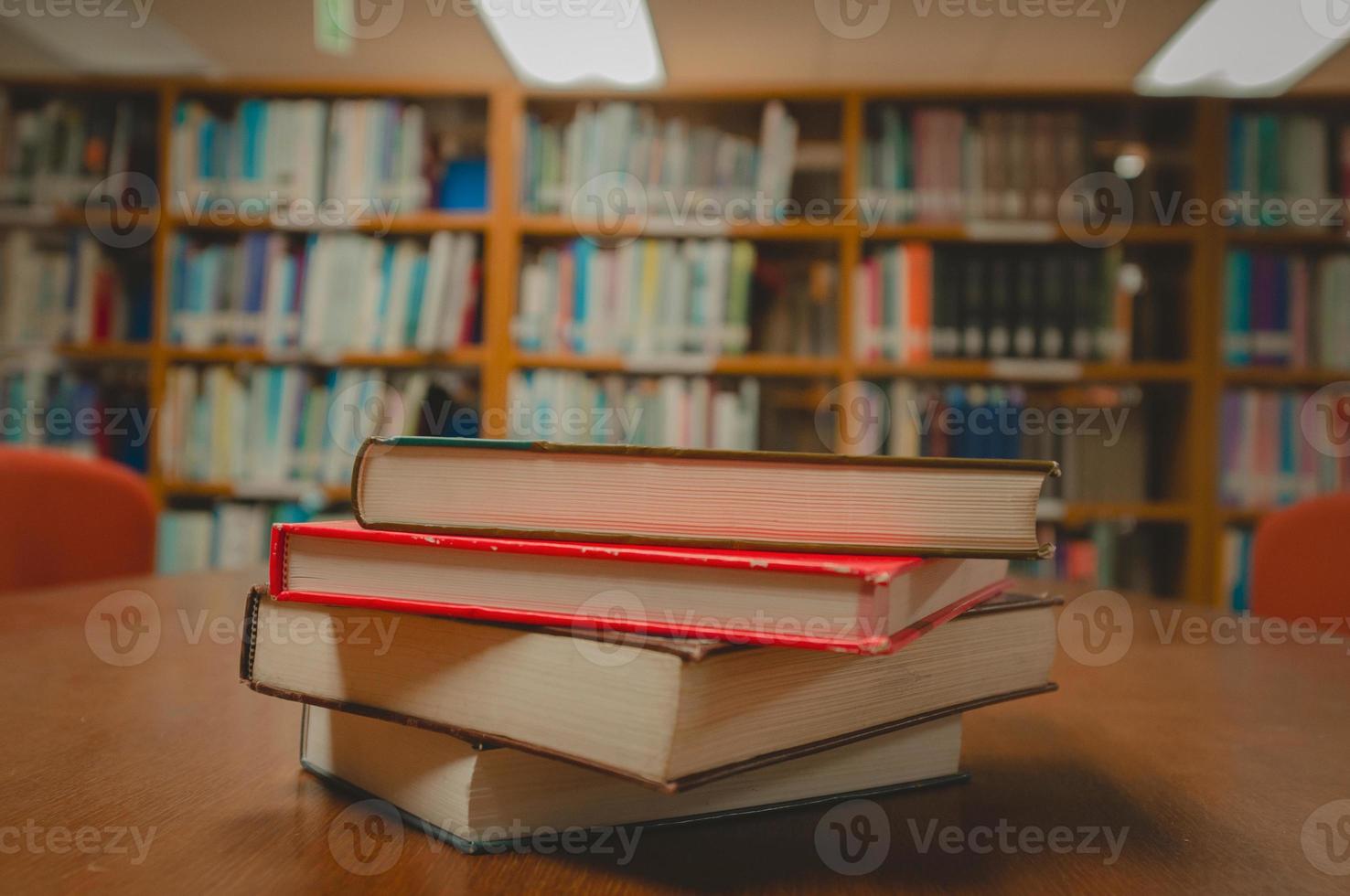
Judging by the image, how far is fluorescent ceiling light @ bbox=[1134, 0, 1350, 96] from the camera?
2182 millimetres

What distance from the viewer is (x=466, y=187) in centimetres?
265

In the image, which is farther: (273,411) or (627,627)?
(273,411)

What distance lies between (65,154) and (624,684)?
9.97ft

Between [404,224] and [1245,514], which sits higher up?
[404,224]

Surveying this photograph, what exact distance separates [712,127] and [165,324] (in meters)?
1.70

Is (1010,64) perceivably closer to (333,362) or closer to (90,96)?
(333,362)

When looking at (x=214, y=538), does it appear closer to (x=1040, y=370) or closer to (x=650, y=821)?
(x=1040, y=370)

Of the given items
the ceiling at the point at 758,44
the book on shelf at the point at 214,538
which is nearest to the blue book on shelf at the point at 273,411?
the book on shelf at the point at 214,538

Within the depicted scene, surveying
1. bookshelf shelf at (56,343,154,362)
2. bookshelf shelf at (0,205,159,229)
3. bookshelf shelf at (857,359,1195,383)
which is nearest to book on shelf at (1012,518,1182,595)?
bookshelf shelf at (857,359,1195,383)

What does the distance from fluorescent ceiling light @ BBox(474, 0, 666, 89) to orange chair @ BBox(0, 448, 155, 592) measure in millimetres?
1418

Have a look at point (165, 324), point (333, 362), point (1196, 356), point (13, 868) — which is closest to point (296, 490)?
point (333, 362)

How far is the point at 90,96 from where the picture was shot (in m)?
2.74

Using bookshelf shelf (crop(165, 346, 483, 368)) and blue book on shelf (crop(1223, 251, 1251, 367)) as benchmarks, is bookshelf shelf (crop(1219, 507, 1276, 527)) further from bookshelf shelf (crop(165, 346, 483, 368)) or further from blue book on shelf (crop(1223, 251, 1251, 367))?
bookshelf shelf (crop(165, 346, 483, 368))

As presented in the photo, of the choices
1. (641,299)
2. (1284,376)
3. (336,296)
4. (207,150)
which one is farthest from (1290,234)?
(207,150)
